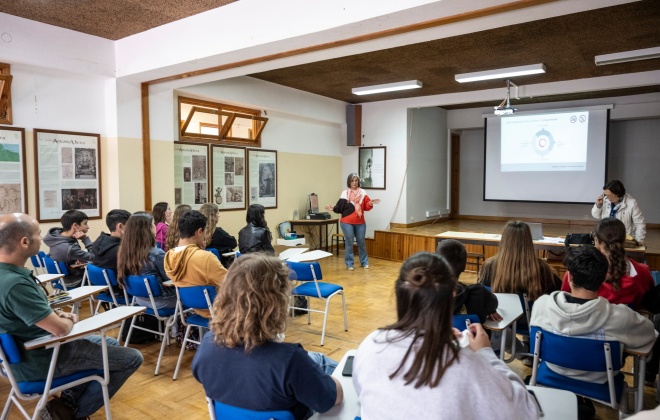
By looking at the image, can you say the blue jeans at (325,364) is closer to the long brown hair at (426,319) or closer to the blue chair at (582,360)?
the long brown hair at (426,319)

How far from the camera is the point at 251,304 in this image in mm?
1515

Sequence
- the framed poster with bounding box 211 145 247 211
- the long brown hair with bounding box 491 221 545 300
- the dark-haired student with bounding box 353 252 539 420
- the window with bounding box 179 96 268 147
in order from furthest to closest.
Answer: the framed poster with bounding box 211 145 247 211 < the window with bounding box 179 96 268 147 < the long brown hair with bounding box 491 221 545 300 < the dark-haired student with bounding box 353 252 539 420

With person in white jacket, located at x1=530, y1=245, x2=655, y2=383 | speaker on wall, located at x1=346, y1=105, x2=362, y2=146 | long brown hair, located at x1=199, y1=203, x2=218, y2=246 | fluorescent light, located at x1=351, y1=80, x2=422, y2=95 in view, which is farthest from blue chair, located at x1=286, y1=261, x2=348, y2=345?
speaker on wall, located at x1=346, y1=105, x2=362, y2=146

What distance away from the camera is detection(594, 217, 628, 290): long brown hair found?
2721 millimetres

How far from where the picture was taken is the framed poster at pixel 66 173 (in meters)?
4.66

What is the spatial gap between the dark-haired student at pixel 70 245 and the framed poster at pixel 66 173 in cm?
80

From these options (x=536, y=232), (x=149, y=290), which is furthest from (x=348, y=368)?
(x=536, y=232)

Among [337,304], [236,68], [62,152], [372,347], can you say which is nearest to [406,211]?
[337,304]

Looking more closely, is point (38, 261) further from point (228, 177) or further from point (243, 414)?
point (243, 414)

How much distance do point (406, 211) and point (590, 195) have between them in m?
3.28

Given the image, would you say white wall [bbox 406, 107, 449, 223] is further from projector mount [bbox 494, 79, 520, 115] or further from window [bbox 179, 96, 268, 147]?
window [bbox 179, 96, 268, 147]

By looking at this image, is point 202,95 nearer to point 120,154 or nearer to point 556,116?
point 120,154

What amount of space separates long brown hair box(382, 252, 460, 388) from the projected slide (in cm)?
767

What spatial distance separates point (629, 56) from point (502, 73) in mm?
1416
